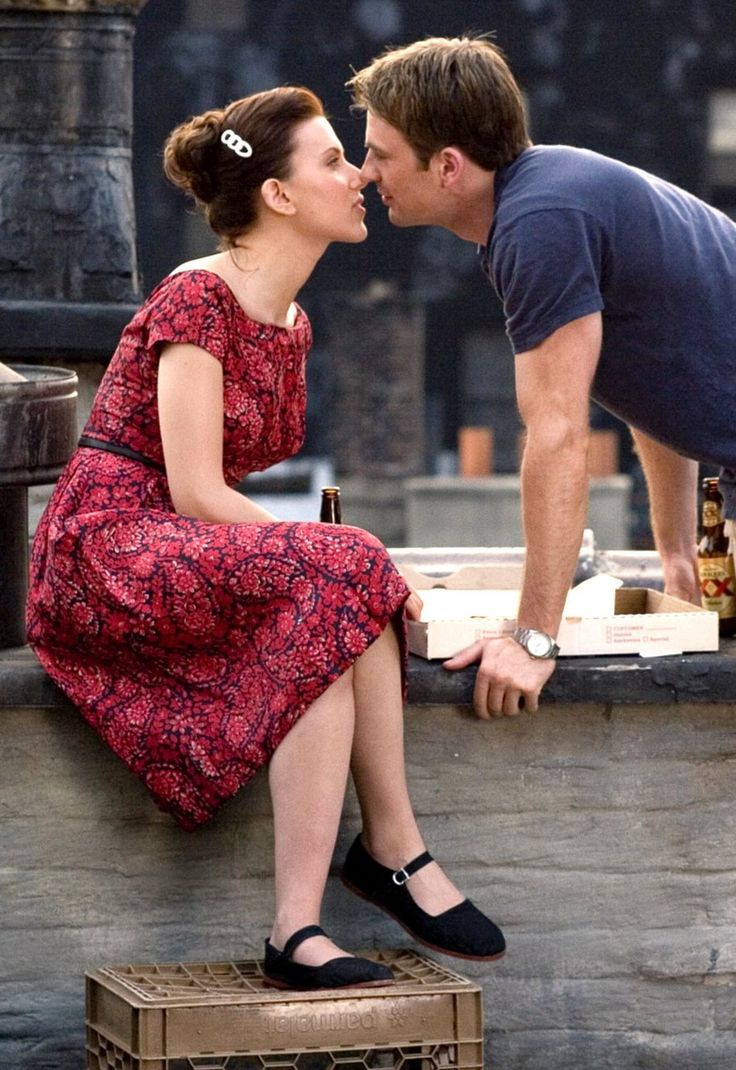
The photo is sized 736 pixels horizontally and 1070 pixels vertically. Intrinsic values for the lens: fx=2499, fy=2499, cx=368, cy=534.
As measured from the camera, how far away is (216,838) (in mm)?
4617

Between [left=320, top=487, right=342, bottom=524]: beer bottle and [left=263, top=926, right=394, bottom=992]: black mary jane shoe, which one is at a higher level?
[left=320, top=487, right=342, bottom=524]: beer bottle

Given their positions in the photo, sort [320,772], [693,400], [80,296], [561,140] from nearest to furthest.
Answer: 1. [320,772]
2. [693,400]
3. [80,296]
4. [561,140]

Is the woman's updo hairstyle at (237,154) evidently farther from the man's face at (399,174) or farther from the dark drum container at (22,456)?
the dark drum container at (22,456)

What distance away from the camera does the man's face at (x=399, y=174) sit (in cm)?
455

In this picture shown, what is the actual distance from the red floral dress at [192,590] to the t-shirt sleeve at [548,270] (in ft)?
1.50

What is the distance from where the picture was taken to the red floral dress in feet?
14.0

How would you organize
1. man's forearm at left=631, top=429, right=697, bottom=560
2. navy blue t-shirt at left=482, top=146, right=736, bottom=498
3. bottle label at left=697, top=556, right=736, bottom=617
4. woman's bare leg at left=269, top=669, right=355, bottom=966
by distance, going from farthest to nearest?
man's forearm at left=631, top=429, right=697, bottom=560 → bottle label at left=697, top=556, right=736, bottom=617 → navy blue t-shirt at left=482, top=146, right=736, bottom=498 → woman's bare leg at left=269, top=669, right=355, bottom=966

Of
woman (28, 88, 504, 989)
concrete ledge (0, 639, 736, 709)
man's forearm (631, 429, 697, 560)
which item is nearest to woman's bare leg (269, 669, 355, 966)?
woman (28, 88, 504, 989)

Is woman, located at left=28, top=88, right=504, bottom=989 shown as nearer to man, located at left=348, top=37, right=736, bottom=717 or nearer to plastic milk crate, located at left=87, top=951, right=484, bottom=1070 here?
plastic milk crate, located at left=87, top=951, right=484, bottom=1070

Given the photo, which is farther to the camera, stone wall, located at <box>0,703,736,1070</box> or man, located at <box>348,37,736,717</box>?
stone wall, located at <box>0,703,736,1070</box>

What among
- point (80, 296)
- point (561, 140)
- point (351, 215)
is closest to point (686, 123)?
point (561, 140)

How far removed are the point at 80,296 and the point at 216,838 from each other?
2.80 meters

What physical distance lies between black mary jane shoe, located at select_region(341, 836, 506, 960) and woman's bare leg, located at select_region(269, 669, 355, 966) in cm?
21

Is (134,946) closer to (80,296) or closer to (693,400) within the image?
(693,400)
